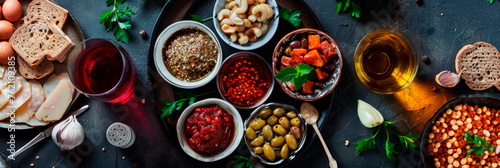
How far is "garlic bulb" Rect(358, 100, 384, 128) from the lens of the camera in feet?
6.46

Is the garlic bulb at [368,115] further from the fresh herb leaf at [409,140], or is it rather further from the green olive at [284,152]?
the green olive at [284,152]

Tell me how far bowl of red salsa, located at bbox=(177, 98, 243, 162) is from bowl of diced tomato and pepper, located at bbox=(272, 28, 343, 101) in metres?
0.31

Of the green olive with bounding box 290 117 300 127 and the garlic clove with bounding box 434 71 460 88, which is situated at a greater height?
the garlic clove with bounding box 434 71 460 88

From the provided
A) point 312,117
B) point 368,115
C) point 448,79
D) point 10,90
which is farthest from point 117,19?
point 448,79

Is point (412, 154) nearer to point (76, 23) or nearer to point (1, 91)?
point (76, 23)

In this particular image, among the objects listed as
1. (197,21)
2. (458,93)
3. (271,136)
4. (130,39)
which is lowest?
(271,136)

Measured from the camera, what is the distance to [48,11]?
6.63ft

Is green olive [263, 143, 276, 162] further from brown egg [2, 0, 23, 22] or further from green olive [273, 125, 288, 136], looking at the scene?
brown egg [2, 0, 23, 22]

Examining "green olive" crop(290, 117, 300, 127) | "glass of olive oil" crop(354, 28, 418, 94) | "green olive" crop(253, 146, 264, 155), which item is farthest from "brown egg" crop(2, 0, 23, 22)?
"glass of olive oil" crop(354, 28, 418, 94)

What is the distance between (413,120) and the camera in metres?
2.07

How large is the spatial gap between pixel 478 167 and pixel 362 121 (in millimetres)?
681

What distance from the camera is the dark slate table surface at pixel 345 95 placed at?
6.72ft

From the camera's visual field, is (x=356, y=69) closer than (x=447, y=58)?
Yes

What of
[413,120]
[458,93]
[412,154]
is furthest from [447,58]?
[412,154]
